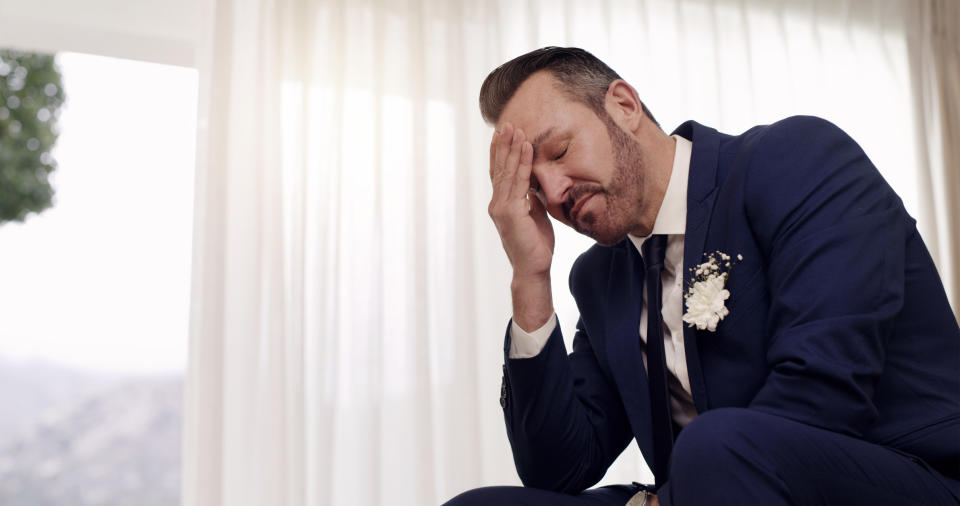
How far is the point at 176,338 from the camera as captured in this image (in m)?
5.12

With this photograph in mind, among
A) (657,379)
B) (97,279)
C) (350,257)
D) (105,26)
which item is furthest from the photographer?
(97,279)

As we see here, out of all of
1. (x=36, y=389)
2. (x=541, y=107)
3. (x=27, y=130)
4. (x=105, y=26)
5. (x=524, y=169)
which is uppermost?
(x=27, y=130)

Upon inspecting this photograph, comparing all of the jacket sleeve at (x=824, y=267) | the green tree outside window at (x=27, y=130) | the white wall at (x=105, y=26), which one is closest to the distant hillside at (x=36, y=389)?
the green tree outside window at (x=27, y=130)

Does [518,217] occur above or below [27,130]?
below

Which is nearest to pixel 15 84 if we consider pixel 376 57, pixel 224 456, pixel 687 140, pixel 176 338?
pixel 176 338

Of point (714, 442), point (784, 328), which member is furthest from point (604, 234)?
point (714, 442)

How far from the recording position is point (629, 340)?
4.56 ft

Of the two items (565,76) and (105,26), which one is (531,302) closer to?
(565,76)

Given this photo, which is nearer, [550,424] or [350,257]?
[550,424]

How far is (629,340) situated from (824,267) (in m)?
0.40

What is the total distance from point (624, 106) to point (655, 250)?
297 mm

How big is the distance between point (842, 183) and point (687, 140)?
0.40m

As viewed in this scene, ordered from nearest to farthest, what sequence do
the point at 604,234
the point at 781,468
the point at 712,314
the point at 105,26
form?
the point at 781,468, the point at 712,314, the point at 604,234, the point at 105,26

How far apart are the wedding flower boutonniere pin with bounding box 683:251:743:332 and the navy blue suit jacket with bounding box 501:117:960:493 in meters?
0.02
